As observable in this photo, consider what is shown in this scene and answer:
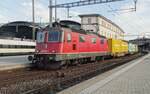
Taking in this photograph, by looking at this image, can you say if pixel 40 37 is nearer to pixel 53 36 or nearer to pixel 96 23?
pixel 53 36

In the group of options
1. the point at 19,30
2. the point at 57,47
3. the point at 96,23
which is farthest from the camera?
the point at 96,23

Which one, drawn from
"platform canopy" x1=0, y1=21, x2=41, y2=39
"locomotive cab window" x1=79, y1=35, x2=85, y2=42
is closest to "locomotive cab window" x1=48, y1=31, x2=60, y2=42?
"locomotive cab window" x1=79, y1=35, x2=85, y2=42

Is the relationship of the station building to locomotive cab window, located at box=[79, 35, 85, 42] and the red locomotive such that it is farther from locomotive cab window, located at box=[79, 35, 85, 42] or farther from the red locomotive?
the red locomotive

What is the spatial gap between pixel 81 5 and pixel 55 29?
18375 mm

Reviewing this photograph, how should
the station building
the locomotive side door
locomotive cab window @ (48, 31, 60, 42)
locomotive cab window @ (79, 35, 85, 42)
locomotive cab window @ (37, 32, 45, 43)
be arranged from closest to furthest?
locomotive cab window @ (48, 31, 60, 42), the locomotive side door, locomotive cab window @ (37, 32, 45, 43), locomotive cab window @ (79, 35, 85, 42), the station building

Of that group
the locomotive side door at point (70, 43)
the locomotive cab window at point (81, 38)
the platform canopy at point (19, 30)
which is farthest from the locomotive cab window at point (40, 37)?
the platform canopy at point (19, 30)

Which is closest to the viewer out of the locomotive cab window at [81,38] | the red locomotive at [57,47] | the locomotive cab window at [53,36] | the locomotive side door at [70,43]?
the red locomotive at [57,47]

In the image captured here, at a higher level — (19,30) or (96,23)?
(96,23)

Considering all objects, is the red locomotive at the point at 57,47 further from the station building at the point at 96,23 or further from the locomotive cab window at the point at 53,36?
the station building at the point at 96,23

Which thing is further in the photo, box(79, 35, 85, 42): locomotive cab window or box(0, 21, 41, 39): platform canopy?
box(0, 21, 41, 39): platform canopy

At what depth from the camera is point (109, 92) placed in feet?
37.9

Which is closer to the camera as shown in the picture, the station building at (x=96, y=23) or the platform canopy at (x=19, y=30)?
the platform canopy at (x=19, y=30)

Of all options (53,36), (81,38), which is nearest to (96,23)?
(81,38)

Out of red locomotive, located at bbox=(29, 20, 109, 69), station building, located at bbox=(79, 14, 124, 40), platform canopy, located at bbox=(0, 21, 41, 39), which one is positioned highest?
station building, located at bbox=(79, 14, 124, 40)
